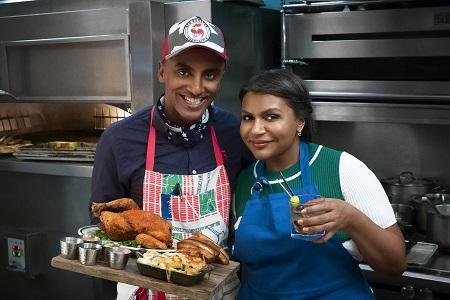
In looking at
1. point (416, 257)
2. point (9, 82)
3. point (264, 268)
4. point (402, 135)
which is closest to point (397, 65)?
point (402, 135)

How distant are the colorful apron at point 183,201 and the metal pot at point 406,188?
1061 mm

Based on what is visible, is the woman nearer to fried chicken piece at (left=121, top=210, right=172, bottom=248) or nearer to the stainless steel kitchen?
fried chicken piece at (left=121, top=210, right=172, bottom=248)

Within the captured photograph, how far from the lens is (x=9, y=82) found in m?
2.62

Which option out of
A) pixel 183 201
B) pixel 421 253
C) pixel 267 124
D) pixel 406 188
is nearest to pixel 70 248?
pixel 183 201

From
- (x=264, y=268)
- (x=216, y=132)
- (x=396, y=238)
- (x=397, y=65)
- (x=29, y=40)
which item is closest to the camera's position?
(x=396, y=238)

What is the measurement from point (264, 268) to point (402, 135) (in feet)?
4.43

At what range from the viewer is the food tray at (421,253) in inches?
73.1

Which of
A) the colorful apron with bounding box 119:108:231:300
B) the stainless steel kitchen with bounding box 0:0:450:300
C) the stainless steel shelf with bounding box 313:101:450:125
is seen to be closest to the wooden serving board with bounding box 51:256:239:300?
the colorful apron with bounding box 119:108:231:300

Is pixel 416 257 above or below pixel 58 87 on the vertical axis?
below

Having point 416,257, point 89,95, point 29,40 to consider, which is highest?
point 29,40

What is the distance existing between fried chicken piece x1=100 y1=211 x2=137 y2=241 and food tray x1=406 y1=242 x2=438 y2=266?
3.52ft

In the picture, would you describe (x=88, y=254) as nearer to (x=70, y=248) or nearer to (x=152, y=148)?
(x=70, y=248)

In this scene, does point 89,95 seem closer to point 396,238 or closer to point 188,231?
point 188,231

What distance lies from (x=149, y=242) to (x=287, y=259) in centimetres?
42
